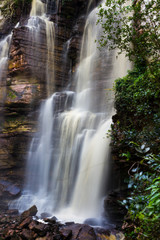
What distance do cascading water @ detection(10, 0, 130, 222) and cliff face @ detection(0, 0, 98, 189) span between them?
0.73 meters

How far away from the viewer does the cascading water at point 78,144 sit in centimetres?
759

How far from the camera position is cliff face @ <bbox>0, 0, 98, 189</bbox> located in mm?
11742

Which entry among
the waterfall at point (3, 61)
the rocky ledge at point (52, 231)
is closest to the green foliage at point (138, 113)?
the rocky ledge at point (52, 231)

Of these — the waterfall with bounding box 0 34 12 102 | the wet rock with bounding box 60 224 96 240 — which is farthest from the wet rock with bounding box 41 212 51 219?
the waterfall with bounding box 0 34 12 102

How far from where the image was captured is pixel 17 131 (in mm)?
11898

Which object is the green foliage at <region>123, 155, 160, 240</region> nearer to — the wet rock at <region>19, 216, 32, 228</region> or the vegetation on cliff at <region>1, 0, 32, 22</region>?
the wet rock at <region>19, 216, 32, 228</region>

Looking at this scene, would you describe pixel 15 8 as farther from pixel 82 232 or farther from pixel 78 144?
pixel 82 232

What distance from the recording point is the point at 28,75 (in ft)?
43.2

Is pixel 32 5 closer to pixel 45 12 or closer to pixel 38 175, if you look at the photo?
pixel 45 12

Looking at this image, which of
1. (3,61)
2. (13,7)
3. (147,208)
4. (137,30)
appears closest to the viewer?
(147,208)

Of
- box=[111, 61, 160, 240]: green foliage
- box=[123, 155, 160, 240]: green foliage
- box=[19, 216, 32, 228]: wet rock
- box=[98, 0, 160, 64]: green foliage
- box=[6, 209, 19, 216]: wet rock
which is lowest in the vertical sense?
box=[6, 209, 19, 216]: wet rock

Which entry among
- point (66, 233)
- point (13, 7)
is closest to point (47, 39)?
point (13, 7)

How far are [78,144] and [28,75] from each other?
696 centimetres

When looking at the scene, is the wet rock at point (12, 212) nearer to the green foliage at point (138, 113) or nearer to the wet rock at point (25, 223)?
the wet rock at point (25, 223)
